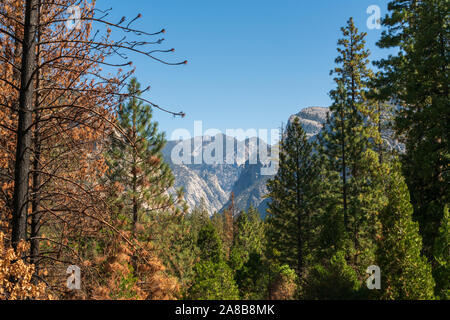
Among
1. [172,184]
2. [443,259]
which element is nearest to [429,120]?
[443,259]

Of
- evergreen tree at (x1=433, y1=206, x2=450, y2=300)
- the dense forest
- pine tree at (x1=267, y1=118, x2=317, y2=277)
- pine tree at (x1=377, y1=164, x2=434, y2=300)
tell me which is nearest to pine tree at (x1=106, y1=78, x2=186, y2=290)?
the dense forest

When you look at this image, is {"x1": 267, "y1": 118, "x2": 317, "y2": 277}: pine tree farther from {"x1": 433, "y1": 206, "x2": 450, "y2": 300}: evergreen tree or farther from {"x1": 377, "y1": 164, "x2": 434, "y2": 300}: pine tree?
{"x1": 377, "y1": 164, "x2": 434, "y2": 300}: pine tree

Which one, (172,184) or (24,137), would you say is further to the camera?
(172,184)

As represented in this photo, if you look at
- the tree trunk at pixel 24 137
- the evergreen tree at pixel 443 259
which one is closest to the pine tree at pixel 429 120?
the evergreen tree at pixel 443 259

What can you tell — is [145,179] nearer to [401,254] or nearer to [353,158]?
[401,254]

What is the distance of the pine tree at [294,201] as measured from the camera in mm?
25875

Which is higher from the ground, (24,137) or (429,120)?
(429,120)

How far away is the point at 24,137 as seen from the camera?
3980mm

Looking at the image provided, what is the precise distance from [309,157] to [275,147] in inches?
169

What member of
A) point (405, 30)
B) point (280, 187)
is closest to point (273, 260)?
point (280, 187)

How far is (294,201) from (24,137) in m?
24.3

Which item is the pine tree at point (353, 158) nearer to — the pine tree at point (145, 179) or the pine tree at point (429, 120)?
the pine tree at point (429, 120)

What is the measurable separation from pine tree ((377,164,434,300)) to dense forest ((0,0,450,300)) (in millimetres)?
36

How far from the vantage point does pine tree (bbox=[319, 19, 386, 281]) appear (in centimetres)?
2068
